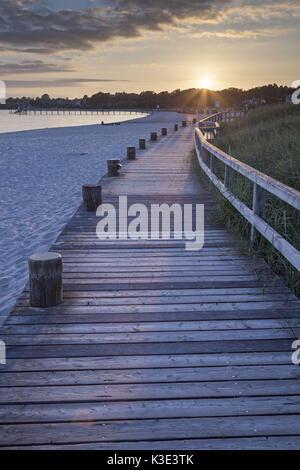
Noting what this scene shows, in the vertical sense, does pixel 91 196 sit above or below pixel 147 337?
above

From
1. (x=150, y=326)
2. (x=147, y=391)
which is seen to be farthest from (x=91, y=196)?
(x=147, y=391)

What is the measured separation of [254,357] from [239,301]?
1016 mm

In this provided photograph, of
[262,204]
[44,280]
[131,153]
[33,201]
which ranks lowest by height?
[33,201]

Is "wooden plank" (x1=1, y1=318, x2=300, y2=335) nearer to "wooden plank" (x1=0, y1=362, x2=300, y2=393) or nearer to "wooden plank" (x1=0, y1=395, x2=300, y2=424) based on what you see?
"wooden plank" (x1=0, y1=362, x2=300, y2=393)

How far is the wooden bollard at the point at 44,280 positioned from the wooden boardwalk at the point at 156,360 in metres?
0.10

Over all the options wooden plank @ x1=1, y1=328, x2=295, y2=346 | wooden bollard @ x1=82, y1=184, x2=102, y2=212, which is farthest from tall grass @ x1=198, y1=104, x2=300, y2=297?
wooden bollard @ x1=82, y1=184, x2=102, y2=212

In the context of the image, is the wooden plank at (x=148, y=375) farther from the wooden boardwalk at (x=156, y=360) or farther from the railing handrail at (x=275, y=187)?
the railing handrail at (x=275, y=187)

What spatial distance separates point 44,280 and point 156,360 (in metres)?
1.41

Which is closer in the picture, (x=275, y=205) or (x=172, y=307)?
(x=172, y=307)

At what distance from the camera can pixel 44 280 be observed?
13.5ft

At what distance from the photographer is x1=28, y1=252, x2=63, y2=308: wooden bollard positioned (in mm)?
4117

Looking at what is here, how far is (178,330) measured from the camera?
374 centimetres

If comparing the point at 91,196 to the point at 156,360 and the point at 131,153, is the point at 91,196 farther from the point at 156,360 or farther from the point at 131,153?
the point at 131,153

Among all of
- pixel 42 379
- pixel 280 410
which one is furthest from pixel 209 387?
pixel 42 379
